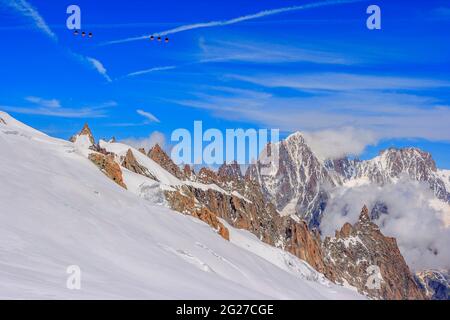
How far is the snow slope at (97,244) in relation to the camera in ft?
89.1

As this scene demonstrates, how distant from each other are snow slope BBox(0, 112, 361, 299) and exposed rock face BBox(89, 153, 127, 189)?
4118 millimetres

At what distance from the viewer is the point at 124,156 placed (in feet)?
548

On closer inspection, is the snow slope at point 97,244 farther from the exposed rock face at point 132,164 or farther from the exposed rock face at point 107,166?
the exposed rock face at point 132,164

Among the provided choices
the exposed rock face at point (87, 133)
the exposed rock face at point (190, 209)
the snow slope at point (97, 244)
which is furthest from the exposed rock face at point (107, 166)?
the exposed rock face at point (87, 133)

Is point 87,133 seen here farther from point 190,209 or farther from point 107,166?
point 107,166

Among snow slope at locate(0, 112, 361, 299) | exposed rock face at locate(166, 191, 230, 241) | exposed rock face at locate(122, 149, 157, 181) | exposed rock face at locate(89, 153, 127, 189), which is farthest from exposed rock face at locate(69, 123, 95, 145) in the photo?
snow slope at locate(0, 112, 361, 299)

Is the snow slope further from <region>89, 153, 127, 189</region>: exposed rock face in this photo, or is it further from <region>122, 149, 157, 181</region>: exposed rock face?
<region>122, 149, 157, 181</region>: exposed rock face

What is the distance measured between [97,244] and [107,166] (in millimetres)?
47103

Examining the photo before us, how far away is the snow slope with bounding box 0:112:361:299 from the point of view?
27.2 meters

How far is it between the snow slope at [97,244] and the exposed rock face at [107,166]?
4.12m
